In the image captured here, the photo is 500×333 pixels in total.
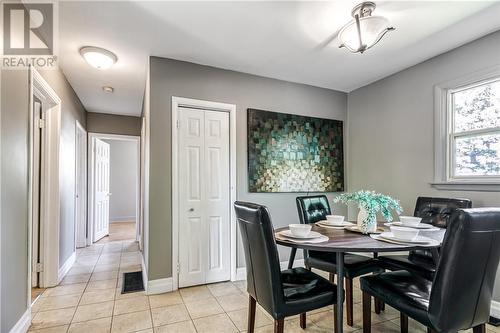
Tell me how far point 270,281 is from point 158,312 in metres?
1.38

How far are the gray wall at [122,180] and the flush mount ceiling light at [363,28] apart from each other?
22.5 feet

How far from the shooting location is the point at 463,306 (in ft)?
4.50

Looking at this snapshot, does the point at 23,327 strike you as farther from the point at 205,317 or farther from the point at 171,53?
the point at 171,53

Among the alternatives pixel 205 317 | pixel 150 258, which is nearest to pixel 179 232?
pixel 150 258

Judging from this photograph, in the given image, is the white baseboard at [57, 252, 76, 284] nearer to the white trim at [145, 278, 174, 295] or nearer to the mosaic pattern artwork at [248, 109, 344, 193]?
the white trim at [145, 278, 174, 295]

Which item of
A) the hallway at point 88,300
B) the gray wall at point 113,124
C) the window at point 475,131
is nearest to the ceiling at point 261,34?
the window at point 475,131

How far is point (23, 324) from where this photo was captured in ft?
6.45

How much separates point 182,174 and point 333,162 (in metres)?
2.13

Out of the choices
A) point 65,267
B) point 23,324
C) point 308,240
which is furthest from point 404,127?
point 65,267

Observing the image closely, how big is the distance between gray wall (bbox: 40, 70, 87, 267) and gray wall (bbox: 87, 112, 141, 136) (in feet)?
2.75

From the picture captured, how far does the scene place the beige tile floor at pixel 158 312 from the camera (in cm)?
208

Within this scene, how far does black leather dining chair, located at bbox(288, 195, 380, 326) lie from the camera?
6.95 feet

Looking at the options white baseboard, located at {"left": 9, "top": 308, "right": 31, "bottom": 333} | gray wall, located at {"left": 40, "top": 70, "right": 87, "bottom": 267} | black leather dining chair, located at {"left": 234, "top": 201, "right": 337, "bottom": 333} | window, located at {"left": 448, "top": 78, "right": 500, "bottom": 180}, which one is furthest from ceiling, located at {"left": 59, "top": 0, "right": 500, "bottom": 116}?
white baseboard, located at {"left": 9, "top": 308, "right": 31, "bottom": 333}

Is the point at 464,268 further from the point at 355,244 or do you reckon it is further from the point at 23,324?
the point at 23,324
